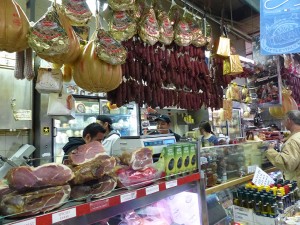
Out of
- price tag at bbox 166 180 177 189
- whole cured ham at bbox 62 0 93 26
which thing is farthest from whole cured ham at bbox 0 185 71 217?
whole cured ham at bbox 62 0 93 26

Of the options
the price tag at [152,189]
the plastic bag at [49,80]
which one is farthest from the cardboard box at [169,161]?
the plastic bag at [49,80]

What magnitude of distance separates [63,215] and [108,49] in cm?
132

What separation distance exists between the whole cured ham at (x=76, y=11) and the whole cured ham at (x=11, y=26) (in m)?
0.45

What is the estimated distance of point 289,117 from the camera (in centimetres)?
382

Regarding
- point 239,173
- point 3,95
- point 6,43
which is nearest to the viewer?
point 6,43

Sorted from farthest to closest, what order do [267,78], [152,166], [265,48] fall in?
[267,78], [265,48], [152,166]

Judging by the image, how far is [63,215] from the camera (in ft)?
3.88

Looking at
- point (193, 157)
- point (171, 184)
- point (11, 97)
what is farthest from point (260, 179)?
point (11, 97)

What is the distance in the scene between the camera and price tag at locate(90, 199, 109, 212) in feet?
4.28

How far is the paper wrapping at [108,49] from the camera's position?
2090mm

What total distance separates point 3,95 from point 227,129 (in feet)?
20.9

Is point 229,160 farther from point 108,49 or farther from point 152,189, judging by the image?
point 108,49

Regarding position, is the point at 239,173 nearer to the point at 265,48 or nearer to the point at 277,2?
the point at 265,48

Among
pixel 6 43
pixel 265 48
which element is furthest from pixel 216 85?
pixel 6 43
